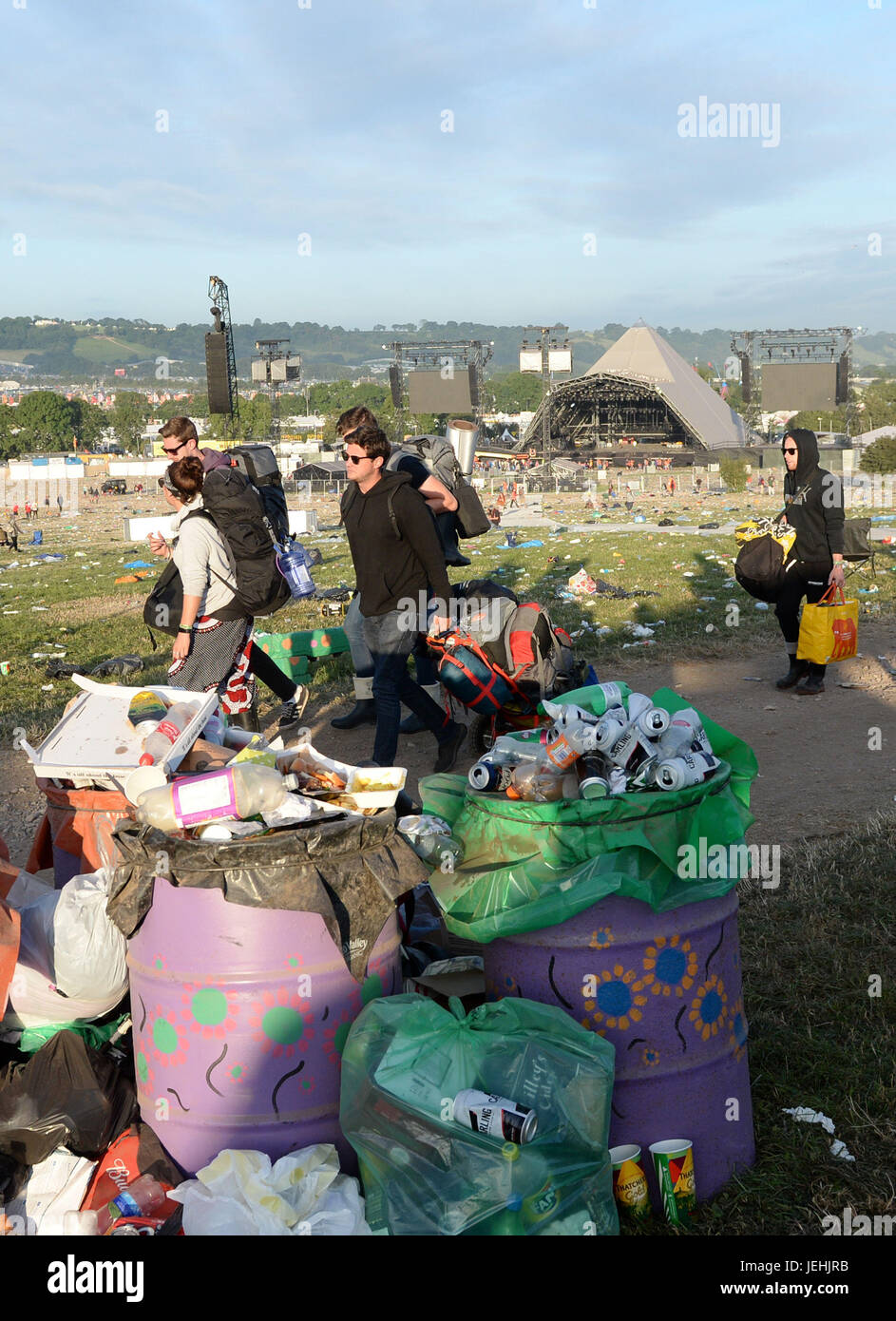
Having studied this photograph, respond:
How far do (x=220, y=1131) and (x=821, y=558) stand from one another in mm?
5549

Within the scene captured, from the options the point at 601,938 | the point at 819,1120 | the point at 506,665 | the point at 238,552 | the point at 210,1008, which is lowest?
the point at 819,1120

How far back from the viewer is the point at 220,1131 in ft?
7.79

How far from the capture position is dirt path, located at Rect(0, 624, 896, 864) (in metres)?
5.03

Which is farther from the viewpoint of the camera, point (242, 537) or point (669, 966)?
point (242, 537)

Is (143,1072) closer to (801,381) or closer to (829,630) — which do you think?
(829,630)

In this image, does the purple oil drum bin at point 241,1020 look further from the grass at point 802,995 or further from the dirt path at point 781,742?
the dirt path at point 781,742

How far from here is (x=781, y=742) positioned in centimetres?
607

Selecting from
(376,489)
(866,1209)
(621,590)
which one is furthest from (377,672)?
(621,590)

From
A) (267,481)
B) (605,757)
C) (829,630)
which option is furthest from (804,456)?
(605,757)

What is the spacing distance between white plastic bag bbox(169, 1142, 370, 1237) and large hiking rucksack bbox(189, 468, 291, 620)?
10.2ft

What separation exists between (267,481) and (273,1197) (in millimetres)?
3922

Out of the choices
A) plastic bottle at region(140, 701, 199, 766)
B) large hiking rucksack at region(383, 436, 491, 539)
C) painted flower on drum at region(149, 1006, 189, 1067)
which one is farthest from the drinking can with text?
large hiking rucksack at region(383, 436, 491, 539)

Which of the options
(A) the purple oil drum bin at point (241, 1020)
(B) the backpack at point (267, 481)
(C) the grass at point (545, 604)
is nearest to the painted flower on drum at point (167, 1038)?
(A) the purple oil drum bin at point (241, 1020)

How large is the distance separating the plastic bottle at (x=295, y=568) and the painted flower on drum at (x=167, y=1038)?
3206mm
